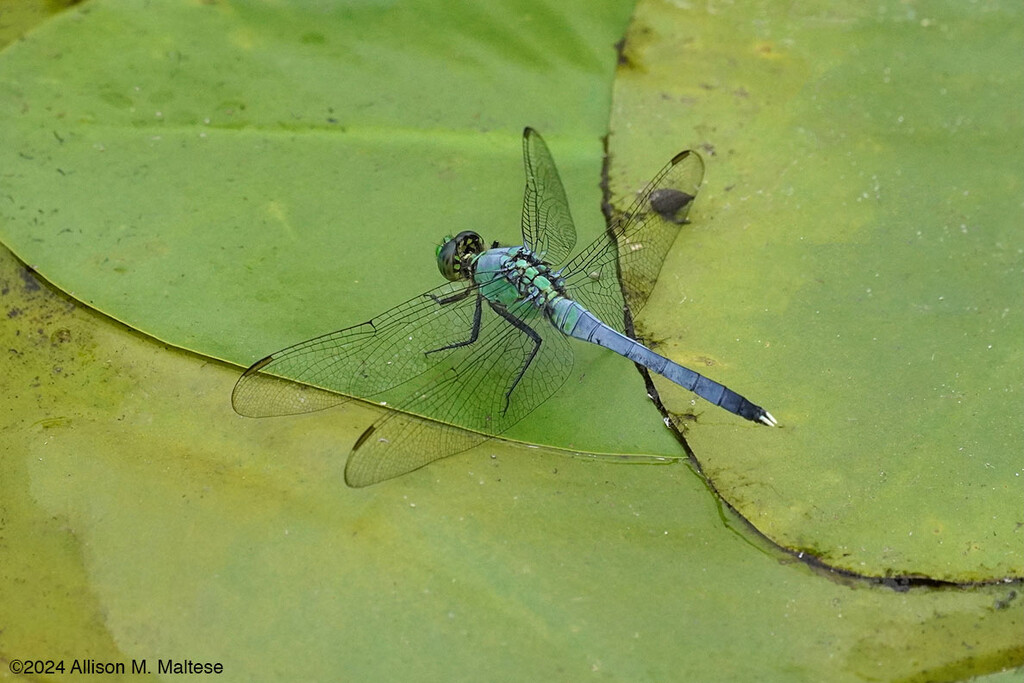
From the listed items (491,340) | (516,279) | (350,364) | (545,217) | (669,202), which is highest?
(669,202)

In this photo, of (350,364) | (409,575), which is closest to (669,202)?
(350,364)

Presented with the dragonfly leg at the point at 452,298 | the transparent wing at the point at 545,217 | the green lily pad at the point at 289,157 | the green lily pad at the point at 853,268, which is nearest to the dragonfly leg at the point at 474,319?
the dragonfly leg at the point at 452,298

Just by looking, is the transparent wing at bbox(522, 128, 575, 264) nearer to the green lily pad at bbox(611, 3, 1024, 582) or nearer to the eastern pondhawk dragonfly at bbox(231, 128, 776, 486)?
the eastern pondhawk dragonfly at bbox(231, 128, 776, 486)

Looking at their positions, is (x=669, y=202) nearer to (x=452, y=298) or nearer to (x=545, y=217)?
(x=545, y=217)

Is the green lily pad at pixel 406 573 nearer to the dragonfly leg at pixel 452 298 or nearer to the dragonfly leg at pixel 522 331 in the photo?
the dragonfly leg at pixel 522 331

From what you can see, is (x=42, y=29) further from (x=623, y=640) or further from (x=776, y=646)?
(x=776, y=646)

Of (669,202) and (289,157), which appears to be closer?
(669,202)

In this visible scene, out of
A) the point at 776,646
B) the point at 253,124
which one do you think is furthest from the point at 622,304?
the point at 253,124

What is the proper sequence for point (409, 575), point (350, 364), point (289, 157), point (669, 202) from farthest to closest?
point (289, 157)
point (669, 202)
point (350, 364)
point (409, 575)
